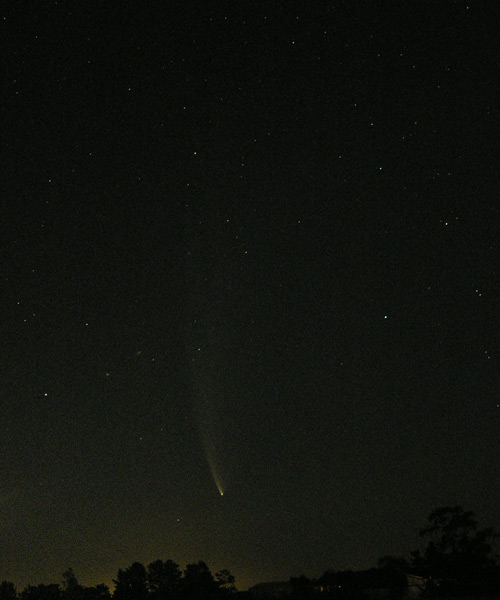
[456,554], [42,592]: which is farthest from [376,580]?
[42,592]

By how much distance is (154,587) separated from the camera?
5512cm

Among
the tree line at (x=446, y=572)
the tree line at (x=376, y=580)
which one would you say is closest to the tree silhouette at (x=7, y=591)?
the tree line at (x=376, y=580)

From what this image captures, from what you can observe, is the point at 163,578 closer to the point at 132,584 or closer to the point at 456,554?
the point at 132,584

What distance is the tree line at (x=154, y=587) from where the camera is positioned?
4966 cm

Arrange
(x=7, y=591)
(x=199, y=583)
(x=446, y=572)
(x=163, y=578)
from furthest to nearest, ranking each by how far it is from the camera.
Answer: (x=7, y=591), (x=163, y=578), (x=199, y=583), (x=446, y=572)

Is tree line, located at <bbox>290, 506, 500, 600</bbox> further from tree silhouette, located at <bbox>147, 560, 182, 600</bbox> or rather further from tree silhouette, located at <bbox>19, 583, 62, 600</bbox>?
tree silhouette, located at <bbox>19, 583, 62, 600</bbox>

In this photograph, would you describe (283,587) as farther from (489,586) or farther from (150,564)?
(489,586)

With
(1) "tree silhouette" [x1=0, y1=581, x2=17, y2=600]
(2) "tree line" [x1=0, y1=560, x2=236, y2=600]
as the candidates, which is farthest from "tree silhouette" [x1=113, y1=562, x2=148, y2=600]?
(1) "tree silhouette" [x1=0, y1=581, x2=17, y2=600]

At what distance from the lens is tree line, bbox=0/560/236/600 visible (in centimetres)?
4966

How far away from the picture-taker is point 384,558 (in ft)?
199

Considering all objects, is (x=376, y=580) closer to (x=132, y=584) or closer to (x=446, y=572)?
(x=446, y=572)

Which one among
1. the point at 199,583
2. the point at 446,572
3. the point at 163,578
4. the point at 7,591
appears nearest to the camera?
the point at 446,572

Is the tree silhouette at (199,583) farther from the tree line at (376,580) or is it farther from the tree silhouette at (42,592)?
the tree silhouette at (42,592)

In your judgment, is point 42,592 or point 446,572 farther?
point 42,592
